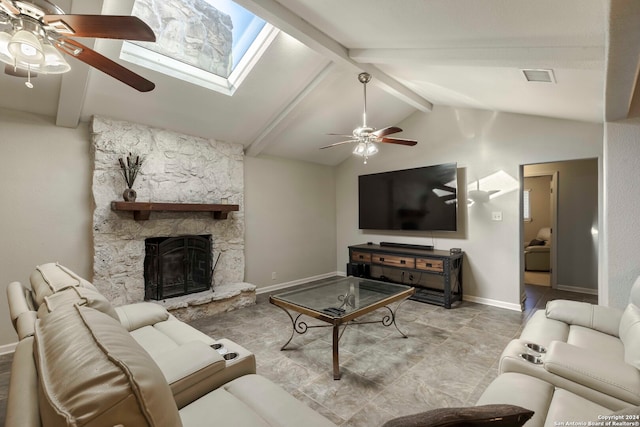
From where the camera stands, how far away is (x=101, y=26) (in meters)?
1.41

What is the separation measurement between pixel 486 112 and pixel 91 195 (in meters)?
5.24

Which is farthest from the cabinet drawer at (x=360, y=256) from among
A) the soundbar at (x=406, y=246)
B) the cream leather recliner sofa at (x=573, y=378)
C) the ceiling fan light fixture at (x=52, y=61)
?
the ceiling fan light fixture at (x=52, y=61)

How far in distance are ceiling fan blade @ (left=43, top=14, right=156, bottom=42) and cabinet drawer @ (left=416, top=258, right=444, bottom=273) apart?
398cm

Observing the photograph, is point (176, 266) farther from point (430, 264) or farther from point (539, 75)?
point (539, 75)

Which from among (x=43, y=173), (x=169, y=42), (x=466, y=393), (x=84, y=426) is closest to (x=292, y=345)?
(x=466, y=393)

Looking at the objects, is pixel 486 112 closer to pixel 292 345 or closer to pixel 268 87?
pixel 268 87

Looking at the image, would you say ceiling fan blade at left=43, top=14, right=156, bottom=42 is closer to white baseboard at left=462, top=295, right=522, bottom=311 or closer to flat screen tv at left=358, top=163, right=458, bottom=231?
flat screen tv at left=358, top=163, right=458, bottom=231

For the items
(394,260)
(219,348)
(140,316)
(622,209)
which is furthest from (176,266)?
(622,209)

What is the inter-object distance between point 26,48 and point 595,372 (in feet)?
10.4

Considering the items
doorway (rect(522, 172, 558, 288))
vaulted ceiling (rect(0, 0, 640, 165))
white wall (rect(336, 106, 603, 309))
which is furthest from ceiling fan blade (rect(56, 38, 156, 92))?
doorway (rect(522, 172, 558, 288))

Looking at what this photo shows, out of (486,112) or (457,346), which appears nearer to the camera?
(457,346)

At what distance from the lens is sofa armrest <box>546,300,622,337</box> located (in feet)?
6.61

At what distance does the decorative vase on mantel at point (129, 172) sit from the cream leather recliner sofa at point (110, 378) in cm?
176

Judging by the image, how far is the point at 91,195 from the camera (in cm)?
331
